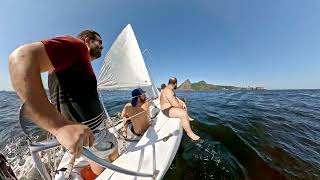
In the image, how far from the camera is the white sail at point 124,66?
8148mm

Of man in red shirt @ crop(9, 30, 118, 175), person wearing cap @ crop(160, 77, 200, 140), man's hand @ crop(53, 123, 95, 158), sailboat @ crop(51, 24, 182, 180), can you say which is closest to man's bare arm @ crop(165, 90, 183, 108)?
person wearing cap @ crop(160, 77, 200, 140)

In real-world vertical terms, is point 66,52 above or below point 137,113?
above

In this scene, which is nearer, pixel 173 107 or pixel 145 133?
pixel 145 133

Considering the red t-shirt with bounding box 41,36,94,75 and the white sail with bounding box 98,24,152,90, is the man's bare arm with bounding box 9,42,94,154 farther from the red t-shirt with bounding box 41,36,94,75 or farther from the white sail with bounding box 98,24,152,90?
the white sail with bounding box 98,24,152,90

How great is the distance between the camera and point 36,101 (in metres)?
0.94

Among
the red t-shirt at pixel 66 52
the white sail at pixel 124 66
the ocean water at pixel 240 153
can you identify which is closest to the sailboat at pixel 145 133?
the white sail at pixel 124 66

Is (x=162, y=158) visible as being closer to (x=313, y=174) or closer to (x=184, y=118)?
(x=184, y=118)

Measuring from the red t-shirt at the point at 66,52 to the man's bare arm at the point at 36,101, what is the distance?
26cm

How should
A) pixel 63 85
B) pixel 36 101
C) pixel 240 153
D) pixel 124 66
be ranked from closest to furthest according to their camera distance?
1. pixel 36 101
2. pixel 63 85
3. pixel 240 153
4. pixel 124 66

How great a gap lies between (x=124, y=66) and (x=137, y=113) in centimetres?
371

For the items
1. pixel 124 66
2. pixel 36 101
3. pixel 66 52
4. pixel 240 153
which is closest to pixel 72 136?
pixel 36 101

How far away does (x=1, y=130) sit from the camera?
9.72 m

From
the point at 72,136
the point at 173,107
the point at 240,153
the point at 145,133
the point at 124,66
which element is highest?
the point at 124,66

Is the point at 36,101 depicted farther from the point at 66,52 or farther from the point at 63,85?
the point at 63,85
